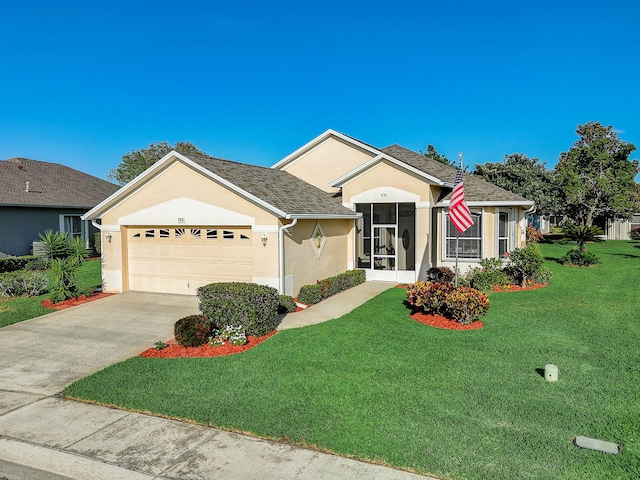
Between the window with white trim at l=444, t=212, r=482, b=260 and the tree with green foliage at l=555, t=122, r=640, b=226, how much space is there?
73.2 ft

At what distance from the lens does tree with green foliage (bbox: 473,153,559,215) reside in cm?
3719

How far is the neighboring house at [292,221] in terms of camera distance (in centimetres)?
1404

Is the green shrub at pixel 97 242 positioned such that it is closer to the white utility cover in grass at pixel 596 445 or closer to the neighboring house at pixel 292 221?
the neighboring house at pixel 292 221

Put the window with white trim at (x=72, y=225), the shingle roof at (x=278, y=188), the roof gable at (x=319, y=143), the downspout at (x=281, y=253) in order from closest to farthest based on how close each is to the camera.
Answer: the downspout at (x=281, y=253) → the shingle roof at (x=278, y=188) → the roof gable at (x=319, y=143) → the window with white trim at (x=72, y=225)

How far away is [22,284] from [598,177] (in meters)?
38.8

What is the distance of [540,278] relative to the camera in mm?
16641

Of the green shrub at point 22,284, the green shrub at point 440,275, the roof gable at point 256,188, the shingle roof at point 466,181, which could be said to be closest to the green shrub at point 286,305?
the roof gable at point 256,188

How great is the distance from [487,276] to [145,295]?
1181 cm

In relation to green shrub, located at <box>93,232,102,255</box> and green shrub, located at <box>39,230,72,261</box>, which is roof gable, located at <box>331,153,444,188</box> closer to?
green shrub, located at <box>39,230,72,261</box>

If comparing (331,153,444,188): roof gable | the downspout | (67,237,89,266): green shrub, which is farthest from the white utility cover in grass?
(67,237,89,266): green shrub

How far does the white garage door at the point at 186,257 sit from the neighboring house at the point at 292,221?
35 mm

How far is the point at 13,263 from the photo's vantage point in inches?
787

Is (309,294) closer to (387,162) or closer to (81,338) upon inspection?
(81,338)

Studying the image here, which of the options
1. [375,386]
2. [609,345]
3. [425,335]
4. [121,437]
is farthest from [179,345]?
[609,345]
